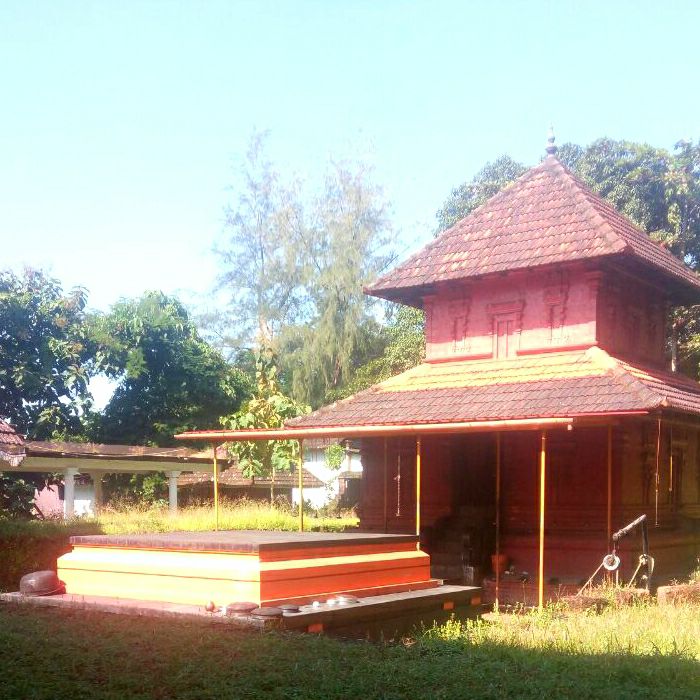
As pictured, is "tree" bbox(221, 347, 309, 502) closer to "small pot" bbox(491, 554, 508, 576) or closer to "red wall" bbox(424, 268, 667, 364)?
"red wall" bbox(424, 268, 667, 364)

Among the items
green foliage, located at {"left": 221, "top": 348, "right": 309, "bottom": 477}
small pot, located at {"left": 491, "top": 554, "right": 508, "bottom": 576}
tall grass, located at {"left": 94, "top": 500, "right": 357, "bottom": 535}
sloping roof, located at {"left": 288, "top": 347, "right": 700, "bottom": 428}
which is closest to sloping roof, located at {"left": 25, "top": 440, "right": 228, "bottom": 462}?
green foliage, located at {"left": 221, "top": 348, "right": 309, "bottom": 477}

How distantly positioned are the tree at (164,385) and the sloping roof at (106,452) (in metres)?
8.11

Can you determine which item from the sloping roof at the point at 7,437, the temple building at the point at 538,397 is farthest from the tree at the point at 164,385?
the temple building at the point at 538,397

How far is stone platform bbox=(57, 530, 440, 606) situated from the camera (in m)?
9.92

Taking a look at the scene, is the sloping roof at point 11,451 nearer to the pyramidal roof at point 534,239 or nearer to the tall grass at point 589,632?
the pyramidal roof at point 534,239

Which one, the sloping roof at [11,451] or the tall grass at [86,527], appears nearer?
the tall grass at [86,527]

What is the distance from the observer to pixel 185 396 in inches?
1543

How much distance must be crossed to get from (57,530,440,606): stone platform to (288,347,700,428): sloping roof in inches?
125

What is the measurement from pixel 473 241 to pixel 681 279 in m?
4.42

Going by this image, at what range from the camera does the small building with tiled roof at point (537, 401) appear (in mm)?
16359

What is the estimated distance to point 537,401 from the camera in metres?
16.0

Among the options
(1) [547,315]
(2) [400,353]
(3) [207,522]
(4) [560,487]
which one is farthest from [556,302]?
(2) [400,353]

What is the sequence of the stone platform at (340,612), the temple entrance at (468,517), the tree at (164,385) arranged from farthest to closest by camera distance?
the tree at (164,385) < the temple entrance at (468,517) < the stone platform at (340,612)

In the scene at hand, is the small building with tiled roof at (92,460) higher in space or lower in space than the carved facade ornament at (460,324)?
lower
